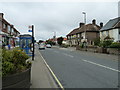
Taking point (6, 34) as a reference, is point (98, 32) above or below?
above

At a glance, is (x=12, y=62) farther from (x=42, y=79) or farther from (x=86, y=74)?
(x=86, y=74)

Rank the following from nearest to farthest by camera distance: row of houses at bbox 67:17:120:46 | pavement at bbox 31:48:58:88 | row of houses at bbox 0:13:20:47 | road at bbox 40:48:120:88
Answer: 1. pavement at bbox 31:48:58:88
2. road at bbox 40:48:120:88
3. row of houses at bbox 0:13:20:47
4. row of houses at bbox 67:17:120:46

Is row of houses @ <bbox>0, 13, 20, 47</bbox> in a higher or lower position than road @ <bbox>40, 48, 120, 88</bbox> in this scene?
higher

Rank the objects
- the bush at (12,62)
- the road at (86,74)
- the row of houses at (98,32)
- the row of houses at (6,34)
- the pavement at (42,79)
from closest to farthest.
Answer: the bush at (12,62) → the pavement at (42,79) → the road at (86,74) → the row of houses at (6,34) → the row of houses at (98,32)

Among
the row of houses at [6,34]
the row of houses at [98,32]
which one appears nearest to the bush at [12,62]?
the row of houses at [6,34]

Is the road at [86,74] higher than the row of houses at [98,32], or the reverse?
the row of houses at [98,32]

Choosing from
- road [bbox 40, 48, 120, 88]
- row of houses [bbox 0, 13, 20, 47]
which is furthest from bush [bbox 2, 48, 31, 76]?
row of houses [bbox 0, 13, 20, 47]

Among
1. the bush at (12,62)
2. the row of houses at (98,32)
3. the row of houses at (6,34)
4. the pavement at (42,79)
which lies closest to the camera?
the bush at (12,62)

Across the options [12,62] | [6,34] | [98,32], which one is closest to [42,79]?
[12,62]

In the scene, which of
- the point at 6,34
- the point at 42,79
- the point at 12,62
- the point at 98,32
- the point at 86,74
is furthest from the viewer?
the point at 98,32

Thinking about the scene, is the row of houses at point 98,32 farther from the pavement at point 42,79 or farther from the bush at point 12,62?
the bush at point 12,62

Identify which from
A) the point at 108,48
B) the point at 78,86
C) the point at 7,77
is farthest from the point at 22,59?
the point at 108,48

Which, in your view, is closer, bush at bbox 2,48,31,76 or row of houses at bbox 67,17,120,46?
bush at bbox 2,48,31,76

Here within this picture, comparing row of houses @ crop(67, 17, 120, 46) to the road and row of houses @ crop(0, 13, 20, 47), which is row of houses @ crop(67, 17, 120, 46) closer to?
the road
